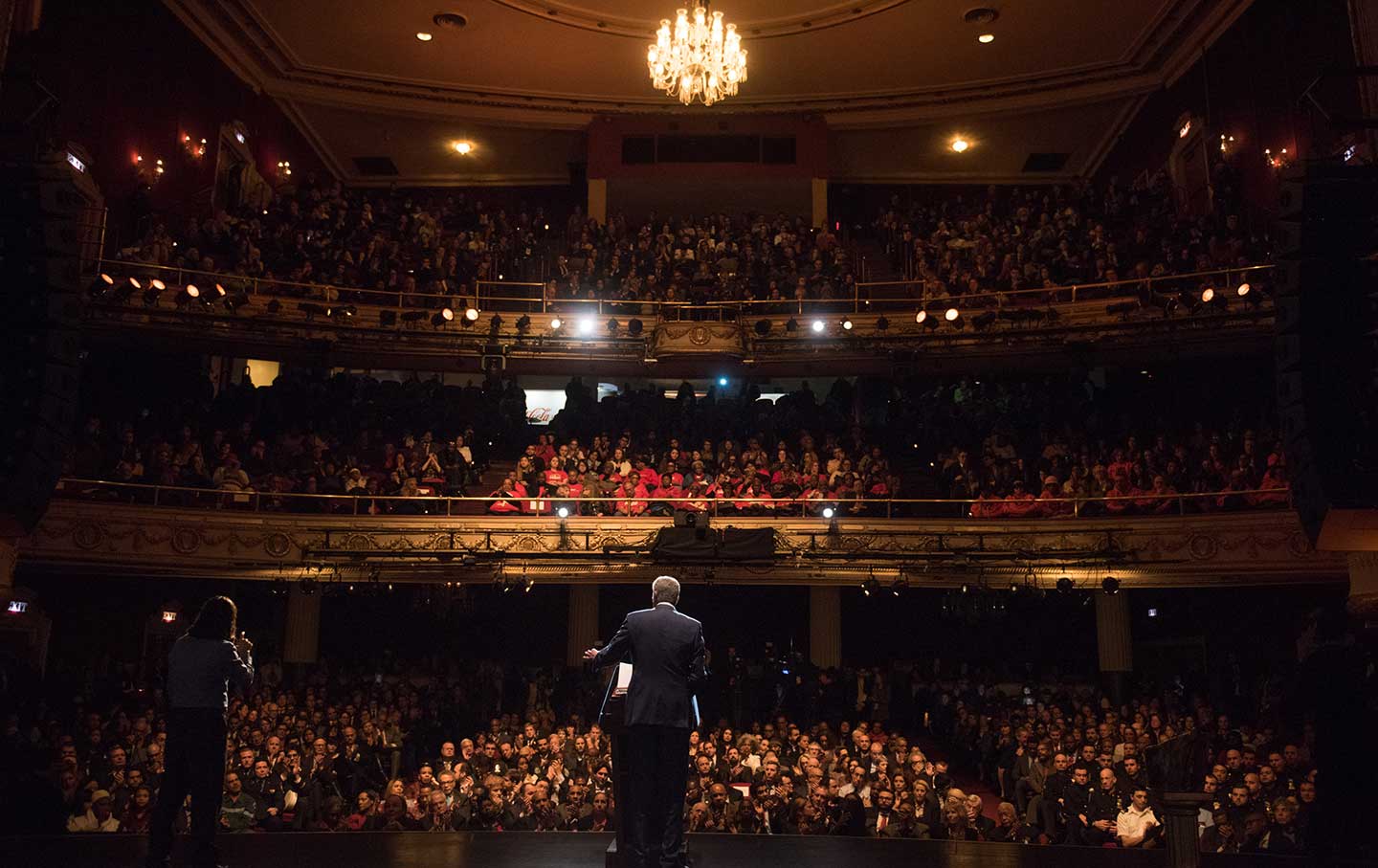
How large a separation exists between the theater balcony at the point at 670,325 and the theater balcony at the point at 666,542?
103 inches

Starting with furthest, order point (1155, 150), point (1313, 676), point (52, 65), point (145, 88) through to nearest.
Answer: point (1155, 150), point (145, 88), point (52, 65), point (1313, 676)

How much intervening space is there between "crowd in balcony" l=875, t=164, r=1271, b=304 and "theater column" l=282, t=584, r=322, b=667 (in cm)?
1107

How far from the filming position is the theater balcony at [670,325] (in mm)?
15289

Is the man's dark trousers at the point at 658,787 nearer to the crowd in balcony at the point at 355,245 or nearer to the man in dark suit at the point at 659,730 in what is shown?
the man in dark suit at the point at 659,730

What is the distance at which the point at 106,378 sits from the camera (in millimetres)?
16500

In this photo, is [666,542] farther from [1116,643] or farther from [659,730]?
[659,730]

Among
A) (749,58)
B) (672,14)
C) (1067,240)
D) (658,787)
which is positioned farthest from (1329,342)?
(749,58)

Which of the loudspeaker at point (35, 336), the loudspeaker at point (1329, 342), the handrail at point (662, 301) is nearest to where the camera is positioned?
the loudspeaker at point (35, 336)

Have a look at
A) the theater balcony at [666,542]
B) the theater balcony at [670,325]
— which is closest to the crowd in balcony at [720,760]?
the theater balcony at [666,542]

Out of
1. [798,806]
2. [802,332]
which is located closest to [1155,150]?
[802,332]

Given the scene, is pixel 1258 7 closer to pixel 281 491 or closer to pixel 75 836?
pixel 281 491

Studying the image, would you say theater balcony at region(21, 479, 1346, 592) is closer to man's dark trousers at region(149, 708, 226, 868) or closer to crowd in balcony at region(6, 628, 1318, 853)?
crowd in balcony at region(6, 628, 1318, 853)

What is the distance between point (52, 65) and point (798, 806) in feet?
43.1

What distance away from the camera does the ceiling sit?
17234 millimetres
